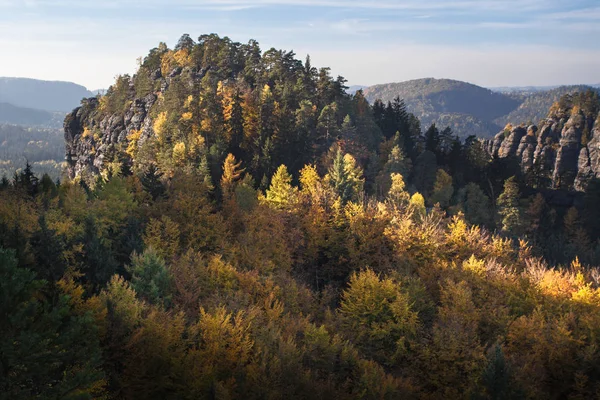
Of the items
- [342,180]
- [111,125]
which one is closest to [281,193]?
[342,180]

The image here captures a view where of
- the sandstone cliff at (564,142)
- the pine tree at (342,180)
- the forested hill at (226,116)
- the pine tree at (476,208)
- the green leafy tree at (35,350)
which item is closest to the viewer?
the green leafy tree at (35,350)

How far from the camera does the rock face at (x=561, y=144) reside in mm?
155750

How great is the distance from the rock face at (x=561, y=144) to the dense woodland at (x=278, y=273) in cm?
6542

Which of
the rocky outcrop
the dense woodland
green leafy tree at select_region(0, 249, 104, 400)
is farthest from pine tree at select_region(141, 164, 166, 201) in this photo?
the rocky outcrop

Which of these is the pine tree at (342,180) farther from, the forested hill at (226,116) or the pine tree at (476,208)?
the pine tree at (476,208)

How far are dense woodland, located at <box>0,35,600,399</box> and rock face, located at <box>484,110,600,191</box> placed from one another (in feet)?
215

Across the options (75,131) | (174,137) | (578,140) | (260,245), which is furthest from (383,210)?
(578,140)

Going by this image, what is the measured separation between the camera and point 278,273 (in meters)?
52.7

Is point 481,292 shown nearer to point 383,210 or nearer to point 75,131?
point 383,210

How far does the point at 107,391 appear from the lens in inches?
1184

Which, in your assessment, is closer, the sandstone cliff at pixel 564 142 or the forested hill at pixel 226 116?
the forested hill at pixel 226 116

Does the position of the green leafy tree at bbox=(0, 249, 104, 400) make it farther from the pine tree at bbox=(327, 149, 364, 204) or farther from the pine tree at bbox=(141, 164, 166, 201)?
the pine tree at bbox=(327, 149, 364, 204)

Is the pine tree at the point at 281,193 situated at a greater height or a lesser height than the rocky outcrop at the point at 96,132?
lesser

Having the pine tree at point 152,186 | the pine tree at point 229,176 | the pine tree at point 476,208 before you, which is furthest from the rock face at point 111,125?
the pine tree at point 476,208
